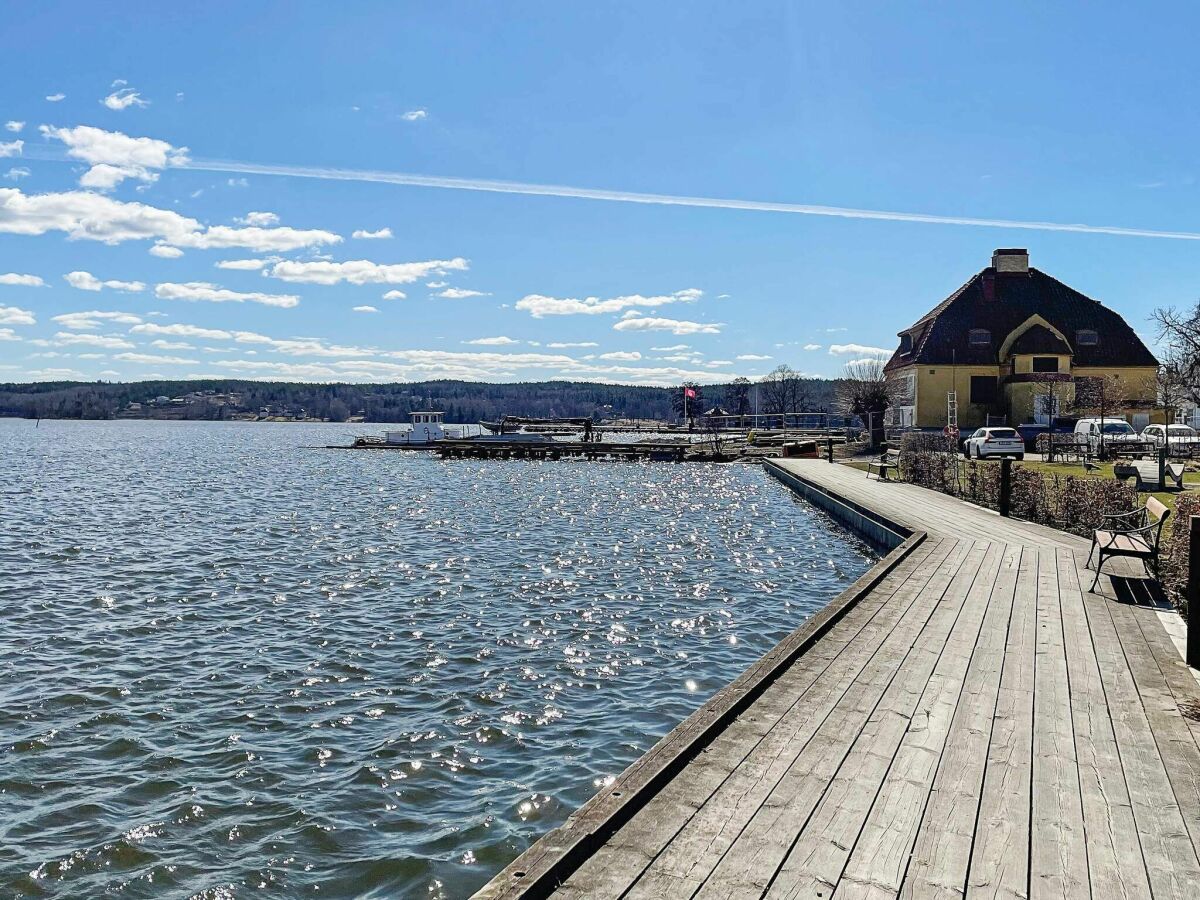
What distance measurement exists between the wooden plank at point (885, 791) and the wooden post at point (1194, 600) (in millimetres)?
1777

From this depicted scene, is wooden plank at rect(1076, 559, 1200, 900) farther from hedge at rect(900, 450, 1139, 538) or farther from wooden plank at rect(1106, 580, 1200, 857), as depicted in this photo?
hedge at rect(900, 450, 1139, 538)

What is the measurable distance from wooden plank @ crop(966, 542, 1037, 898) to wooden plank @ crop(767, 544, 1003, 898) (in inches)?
12.8

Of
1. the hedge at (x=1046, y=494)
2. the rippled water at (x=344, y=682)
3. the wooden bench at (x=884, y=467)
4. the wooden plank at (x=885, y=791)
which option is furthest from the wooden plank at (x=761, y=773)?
the wooden bench at (x=884, y=467)

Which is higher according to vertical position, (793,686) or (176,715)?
(793,686)

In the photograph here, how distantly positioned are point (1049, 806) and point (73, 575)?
1791cm

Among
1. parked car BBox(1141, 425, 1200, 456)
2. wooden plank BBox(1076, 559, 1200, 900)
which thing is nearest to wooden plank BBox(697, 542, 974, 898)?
wooden plank BBox(1076, 559, 1200, 900)

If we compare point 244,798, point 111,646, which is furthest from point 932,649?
point 111,646

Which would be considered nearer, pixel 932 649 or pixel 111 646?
pixel 932 649

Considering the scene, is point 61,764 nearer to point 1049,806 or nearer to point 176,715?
point 176,715

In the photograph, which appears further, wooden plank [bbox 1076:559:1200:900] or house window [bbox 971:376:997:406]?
house window [bbox 971:376:997:406]

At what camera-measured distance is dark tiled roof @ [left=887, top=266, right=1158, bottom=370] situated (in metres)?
57.8

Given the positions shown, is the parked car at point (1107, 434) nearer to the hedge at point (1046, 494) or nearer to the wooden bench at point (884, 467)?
the wooden bench at point (884, 467)

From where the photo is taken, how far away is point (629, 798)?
15.8ft

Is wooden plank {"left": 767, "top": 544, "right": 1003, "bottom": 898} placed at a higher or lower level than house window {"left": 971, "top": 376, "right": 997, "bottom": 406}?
lower
